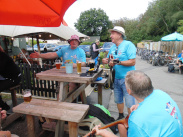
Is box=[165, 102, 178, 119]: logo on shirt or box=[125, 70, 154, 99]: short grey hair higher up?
box=[125, 70, 154, 99]: short grey hair

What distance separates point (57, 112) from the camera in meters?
1.85

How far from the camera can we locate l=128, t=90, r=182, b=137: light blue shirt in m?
1.06

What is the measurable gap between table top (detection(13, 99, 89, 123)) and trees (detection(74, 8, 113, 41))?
148 feet

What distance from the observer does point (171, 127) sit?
1.09m

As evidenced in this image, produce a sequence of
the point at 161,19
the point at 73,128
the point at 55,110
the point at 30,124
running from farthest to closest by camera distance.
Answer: the point at 161,19 < the point at 30,124 < the point at 55,110 < the point at 73,128

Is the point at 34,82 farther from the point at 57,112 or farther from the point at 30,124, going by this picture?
the point at 57,112

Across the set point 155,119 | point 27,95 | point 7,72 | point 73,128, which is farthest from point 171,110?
point 7,72

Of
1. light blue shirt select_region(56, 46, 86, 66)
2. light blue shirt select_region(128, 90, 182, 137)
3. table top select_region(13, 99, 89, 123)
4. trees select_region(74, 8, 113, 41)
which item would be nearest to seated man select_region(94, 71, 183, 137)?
light blue shirt select_region(128, 90, 182, 137)

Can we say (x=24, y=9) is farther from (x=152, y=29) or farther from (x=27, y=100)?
(x=152, y=29)


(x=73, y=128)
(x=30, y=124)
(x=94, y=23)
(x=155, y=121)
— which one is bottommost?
(x=30, y=124)

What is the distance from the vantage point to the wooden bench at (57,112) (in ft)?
5.74

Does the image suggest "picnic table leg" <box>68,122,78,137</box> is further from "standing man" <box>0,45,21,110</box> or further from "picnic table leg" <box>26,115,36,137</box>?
"standing man" <box>0,45,21,110</box>

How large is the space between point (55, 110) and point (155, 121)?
53.4 inches

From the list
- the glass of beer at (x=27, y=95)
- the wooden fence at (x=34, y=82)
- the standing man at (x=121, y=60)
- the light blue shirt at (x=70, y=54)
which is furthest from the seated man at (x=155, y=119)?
the wooden fence at (x=34, y=82)
